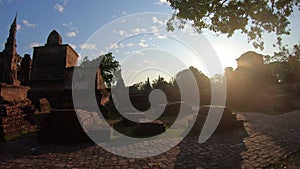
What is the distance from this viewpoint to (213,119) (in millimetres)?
8422

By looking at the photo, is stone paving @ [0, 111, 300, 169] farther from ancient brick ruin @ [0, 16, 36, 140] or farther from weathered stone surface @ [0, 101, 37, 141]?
ancient brick ruin @ [0, 16, 36, 140]

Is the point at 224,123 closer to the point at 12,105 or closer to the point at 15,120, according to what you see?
the point at 15,120

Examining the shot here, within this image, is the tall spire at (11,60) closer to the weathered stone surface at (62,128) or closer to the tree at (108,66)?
the weathered stone surface at (62,128)

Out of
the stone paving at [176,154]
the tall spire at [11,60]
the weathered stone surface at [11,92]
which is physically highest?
the tall spire at [11,60]

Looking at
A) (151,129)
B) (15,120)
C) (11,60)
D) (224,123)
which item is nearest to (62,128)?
(15,120)

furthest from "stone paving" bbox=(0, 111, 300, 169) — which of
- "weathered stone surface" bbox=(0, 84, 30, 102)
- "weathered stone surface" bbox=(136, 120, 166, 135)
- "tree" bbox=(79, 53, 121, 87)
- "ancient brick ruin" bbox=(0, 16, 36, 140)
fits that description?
"tree" bbox=(79, 53, 121, 87)

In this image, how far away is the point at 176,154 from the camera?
5.07m

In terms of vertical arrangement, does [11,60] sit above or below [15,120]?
above

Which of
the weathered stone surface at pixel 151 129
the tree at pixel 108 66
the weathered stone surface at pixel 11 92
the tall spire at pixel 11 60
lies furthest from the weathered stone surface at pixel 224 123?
the tree at pixel 108 66

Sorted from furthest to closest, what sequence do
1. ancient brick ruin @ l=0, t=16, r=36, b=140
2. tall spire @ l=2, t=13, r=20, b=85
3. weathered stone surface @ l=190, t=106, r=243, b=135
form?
1. tall spire @ l=2, t=13, r=20, b=85
2. weathered stone surface @ l=190, t=106, r=243, b=135
3. ancient brick ruin @ l=0, t=16, r=36, b=140

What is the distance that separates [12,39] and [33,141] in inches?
285

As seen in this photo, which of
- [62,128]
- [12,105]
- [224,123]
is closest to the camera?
[62,128]

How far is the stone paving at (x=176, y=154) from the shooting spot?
4332 mm

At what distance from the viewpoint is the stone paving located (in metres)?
4.33
